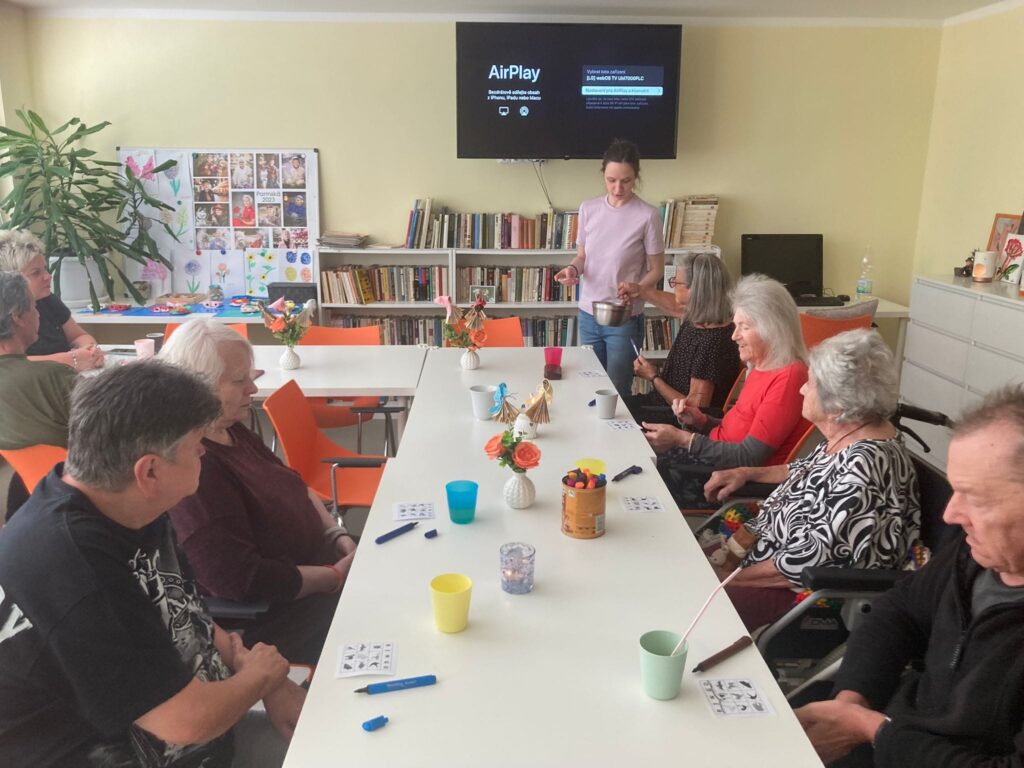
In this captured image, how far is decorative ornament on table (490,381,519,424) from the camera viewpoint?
2.69m

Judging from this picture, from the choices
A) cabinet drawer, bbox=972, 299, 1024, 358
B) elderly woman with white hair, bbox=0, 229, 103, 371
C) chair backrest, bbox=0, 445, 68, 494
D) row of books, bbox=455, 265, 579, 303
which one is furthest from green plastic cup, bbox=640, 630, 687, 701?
row of books, bbox=455, 265, 579, 303

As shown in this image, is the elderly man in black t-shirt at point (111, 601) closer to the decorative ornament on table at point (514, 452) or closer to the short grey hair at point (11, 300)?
the decorative ornament on table at point (514, 452)

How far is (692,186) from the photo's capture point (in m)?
5.53

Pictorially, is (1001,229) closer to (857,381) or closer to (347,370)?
(857,381)

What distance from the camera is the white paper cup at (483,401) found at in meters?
2.72

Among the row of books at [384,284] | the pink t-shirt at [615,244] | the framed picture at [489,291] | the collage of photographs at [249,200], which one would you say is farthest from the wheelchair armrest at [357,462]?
the collage of photographs at [249,200]

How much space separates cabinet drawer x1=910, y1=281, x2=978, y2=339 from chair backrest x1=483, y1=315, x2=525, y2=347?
100.0 inches

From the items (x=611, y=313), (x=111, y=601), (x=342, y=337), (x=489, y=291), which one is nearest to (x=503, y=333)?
(x=611, y=313)

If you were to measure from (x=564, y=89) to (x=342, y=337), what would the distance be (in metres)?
2.33

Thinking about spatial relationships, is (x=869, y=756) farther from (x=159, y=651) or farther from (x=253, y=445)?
(x=253, y=445)

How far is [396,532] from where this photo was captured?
6.10 ft

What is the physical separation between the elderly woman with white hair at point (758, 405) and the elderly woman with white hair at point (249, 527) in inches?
48.4

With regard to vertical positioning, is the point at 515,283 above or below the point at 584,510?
above

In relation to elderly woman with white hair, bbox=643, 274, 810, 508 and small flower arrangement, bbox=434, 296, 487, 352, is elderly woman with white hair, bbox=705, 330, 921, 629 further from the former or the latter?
small flower arrangement, bbox=434, 296, 487, 352
